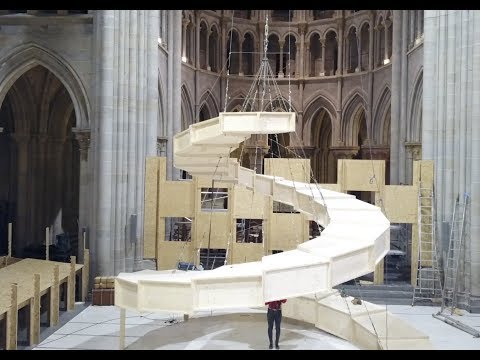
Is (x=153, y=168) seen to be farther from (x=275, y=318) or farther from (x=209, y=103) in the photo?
(x=209, y=103)

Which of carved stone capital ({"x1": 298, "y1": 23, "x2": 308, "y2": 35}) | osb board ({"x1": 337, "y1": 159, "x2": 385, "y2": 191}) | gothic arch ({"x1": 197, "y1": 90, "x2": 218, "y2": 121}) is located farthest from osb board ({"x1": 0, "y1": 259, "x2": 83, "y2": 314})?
carved stone capital ({"x1": 298, "y1": 23, "x2": 308, "y2": 35})

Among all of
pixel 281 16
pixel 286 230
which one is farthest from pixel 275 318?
pixel 281 16

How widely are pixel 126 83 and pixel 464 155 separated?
393 inches

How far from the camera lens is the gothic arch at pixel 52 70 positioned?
19.2m

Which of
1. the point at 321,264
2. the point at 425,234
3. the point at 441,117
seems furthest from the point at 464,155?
the point at 321,264

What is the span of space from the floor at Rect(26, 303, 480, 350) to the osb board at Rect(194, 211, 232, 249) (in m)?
3.43

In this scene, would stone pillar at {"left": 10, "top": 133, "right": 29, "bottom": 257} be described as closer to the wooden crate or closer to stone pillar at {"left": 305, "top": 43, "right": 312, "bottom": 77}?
the wooden crate

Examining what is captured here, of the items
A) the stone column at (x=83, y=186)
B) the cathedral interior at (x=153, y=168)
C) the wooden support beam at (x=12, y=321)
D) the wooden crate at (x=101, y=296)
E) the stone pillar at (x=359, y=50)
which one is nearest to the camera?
the wooden support beam at (x=12, y=321)

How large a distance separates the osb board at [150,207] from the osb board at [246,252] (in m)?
2.50

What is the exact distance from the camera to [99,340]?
14203mm

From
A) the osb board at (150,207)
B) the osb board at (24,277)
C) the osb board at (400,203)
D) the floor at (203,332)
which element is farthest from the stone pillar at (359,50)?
the osb board at (24,277)

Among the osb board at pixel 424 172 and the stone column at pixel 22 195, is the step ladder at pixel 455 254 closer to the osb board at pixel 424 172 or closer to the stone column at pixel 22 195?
the osb board at pixel 424 172

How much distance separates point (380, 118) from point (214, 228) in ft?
45.0

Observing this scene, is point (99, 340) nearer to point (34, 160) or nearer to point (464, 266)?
point (464, 266)
